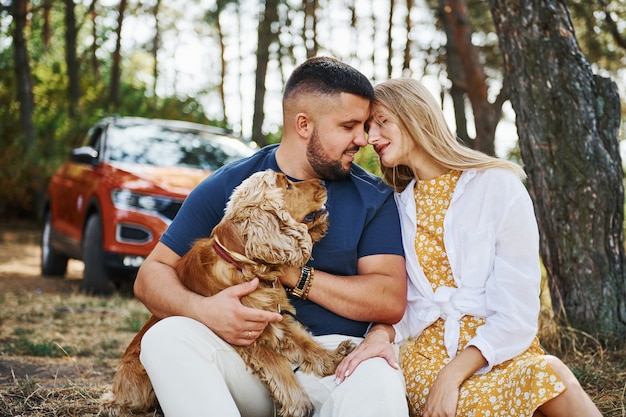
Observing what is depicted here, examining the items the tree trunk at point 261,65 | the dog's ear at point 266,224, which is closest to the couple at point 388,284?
the dog's ear at point 266,224

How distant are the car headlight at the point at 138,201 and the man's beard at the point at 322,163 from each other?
130 inches

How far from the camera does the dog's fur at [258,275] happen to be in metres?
3.01

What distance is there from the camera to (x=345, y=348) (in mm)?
3100

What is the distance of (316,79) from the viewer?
3.53 m

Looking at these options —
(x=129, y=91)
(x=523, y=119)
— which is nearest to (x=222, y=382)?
(x=523, y=119)

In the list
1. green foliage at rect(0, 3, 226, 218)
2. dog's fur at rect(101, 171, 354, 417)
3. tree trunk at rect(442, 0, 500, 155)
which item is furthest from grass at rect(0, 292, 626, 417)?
green foliage at rect(0, 3, 226, 218)

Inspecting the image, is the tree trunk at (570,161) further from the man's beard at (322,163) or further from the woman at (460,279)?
the man's beard at (322,163)

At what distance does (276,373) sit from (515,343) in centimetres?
93

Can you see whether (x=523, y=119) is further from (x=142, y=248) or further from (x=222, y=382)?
(x=142, y=248)

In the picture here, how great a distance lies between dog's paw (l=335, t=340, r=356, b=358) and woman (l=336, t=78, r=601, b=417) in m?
0.11

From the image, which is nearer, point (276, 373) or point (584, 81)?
point (276, 373)

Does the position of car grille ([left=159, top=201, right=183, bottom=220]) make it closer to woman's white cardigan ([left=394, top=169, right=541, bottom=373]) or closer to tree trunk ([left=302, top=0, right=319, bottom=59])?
woman's white cardigan ([left=394, top=169, right=541, bottom=373])

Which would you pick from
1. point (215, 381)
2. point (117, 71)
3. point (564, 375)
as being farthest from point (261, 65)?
point (564, 375)

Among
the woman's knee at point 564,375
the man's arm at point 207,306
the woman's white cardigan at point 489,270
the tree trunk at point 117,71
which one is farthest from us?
the tree trunk at point 117,71
